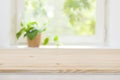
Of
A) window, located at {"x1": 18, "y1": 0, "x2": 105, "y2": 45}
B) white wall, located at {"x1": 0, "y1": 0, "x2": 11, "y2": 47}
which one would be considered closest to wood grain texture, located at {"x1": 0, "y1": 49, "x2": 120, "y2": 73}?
white wall, located at {"x1": 0, "y1": 0, "x2": 11, "y2": 47}

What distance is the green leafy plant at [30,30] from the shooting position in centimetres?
183

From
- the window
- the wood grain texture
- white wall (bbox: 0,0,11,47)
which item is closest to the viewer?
the wood grain texture

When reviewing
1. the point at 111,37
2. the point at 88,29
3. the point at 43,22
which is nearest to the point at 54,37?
the point at 43,22

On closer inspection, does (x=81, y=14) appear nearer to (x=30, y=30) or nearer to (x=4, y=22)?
(x=30, y=30)

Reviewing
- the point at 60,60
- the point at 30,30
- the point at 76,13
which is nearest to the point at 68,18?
the point at 76,13

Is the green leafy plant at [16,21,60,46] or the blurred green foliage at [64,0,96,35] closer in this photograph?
the green leafy plant at [16,21,60,46]

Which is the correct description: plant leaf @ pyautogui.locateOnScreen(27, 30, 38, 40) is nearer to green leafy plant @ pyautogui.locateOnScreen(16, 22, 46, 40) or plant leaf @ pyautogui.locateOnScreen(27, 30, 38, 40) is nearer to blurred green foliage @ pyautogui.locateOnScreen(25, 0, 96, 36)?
green leafy plant @ pyautogui.locateOnScreen(16, 22, 46, 40)

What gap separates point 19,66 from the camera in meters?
1.56

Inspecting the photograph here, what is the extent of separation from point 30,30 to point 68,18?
12.7 inches

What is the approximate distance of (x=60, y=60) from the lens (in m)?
Answer: 1.59

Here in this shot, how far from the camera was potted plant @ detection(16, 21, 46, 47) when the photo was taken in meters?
1.83

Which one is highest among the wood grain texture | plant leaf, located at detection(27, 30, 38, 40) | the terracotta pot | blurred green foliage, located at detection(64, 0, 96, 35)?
blurred green foliage, located at detection(64, 0, 96, 35)

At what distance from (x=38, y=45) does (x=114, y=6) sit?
0.61 m

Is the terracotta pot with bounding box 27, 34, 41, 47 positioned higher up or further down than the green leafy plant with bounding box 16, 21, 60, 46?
further down
